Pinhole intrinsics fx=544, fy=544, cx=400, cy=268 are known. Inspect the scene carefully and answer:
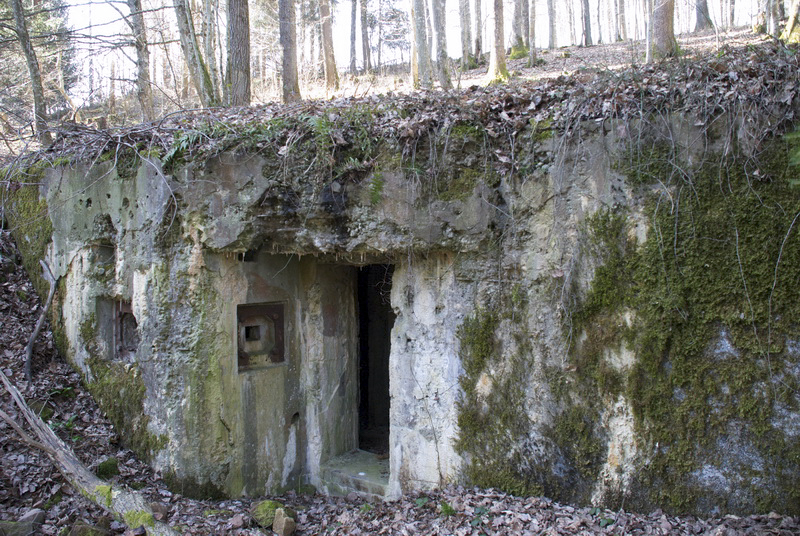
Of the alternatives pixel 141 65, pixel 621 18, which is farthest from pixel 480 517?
pixel 621 18

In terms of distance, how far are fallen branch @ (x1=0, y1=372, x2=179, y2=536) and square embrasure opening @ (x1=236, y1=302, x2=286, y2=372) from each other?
5.16ft

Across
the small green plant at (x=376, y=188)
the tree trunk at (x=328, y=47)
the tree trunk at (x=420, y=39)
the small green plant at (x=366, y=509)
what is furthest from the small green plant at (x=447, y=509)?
the tree trunk at (x=328, y=47)

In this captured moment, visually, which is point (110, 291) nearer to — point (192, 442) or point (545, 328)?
point (192, 442)

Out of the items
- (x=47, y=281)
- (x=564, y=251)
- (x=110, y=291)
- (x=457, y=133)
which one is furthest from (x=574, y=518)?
(x=47, y=281)

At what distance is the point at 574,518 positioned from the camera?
12.9 feet

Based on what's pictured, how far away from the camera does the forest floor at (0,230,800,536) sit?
12.6ft

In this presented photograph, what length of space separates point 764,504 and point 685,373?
959mm

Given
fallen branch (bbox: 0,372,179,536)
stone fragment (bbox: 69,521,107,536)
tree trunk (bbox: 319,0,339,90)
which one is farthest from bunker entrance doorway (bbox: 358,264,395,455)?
tree trunk (bbox: 319,0,339,90)

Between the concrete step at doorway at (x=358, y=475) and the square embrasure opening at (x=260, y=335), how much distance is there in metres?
1.35

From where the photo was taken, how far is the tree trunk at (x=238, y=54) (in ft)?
27.4

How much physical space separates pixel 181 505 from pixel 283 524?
113 cm

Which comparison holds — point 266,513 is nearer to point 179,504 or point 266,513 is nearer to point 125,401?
point 179,504

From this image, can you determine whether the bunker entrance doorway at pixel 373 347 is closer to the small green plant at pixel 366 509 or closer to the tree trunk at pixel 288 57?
the small green plant at pixel 366 509

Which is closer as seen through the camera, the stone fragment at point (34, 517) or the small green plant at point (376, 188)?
the stone fragment at point (34, 517)
